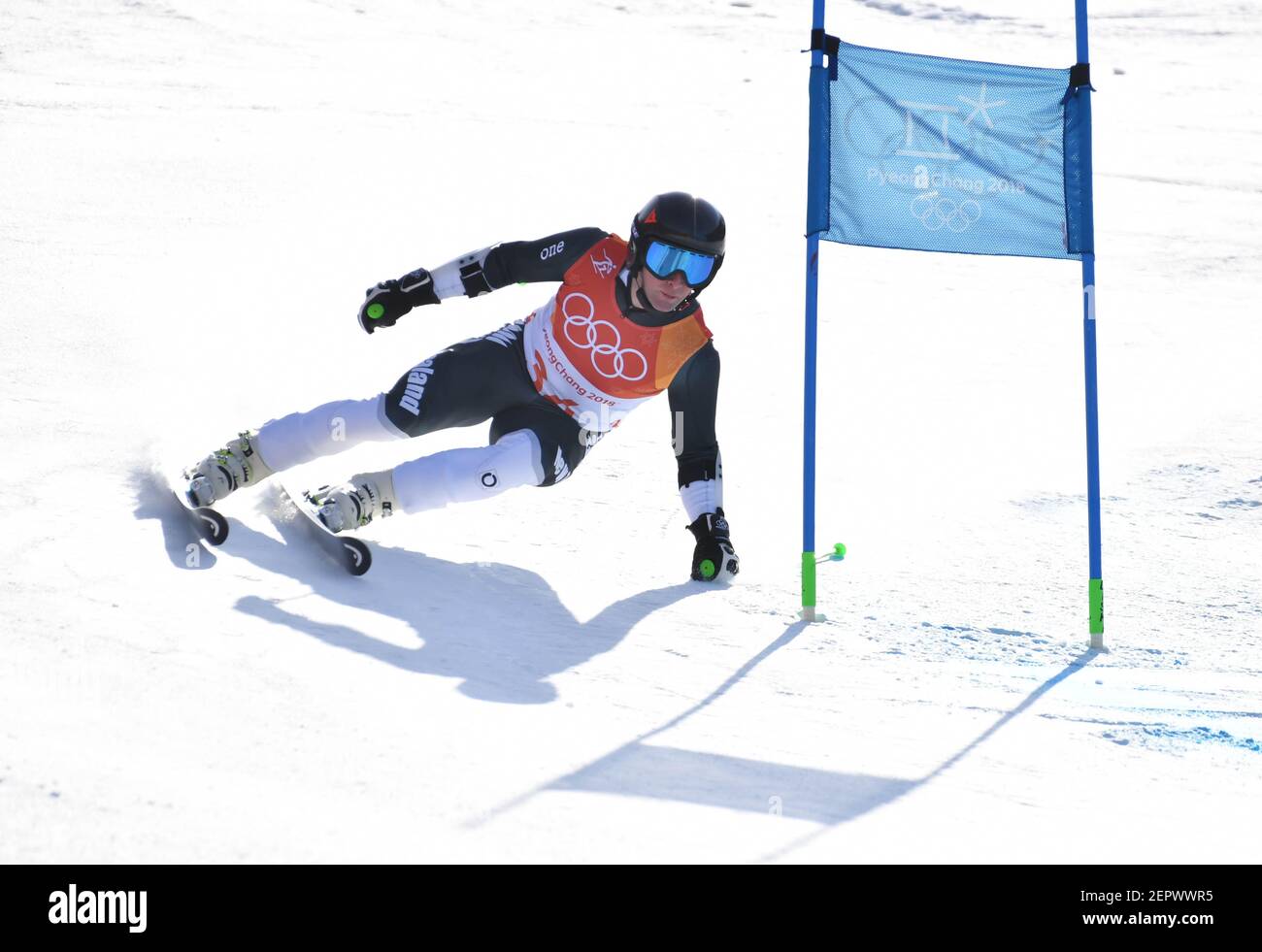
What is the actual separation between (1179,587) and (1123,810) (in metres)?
2.23

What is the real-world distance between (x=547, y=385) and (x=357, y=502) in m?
0.86

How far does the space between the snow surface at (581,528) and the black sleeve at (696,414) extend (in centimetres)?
42

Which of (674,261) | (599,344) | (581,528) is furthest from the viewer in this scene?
(581,528)

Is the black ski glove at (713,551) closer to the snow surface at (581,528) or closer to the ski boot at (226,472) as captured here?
the snow surface at (581,528)

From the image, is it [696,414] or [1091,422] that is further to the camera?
[696,414]

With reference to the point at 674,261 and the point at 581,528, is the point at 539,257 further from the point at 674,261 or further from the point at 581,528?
the point at 581,528

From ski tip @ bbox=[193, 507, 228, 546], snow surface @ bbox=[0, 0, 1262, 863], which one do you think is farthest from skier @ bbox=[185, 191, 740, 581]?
snow surface @ bbox=[0, 0, 1262, 863]

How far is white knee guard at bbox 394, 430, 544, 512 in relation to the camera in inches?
177

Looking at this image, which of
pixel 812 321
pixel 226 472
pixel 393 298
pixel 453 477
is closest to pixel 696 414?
pixel 812 321

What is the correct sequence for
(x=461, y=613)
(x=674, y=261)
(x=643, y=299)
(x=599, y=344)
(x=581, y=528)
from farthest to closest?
1. (x=581, y=528)
2. (x=599, y=344)
3. (x=643, y=299)
4. (x=674, y=261)
5. (x=461, y=613)

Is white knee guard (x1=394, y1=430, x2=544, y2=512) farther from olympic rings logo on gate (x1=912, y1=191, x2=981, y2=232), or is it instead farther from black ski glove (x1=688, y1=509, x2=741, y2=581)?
olympic rings logo on gate (x1=912, y1=191, x2=981, y2=232)

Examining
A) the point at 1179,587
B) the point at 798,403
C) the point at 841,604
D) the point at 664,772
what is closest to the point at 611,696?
the point at 664,772

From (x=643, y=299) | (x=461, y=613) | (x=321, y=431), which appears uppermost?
(x=643, y=299)

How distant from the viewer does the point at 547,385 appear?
493 centimetres
